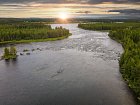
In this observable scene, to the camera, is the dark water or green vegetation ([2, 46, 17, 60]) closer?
the dark water

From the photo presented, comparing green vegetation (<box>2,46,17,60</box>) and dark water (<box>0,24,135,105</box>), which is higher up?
green vegetation (<box>2,46,17,60</box>)

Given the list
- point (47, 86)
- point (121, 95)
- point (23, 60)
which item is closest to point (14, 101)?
point (47, 86)

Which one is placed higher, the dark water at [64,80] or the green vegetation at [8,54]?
the green vegetation at [8,54]

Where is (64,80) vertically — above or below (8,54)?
below

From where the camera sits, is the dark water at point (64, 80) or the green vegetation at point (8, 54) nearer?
the dark water at point (64, 80)

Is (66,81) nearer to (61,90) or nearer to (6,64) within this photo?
(61,90)

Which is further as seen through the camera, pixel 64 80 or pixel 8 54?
pixel 8 54

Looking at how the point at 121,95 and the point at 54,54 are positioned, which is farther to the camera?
the point at 54,54

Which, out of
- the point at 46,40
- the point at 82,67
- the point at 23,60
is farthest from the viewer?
the point at 46,40
